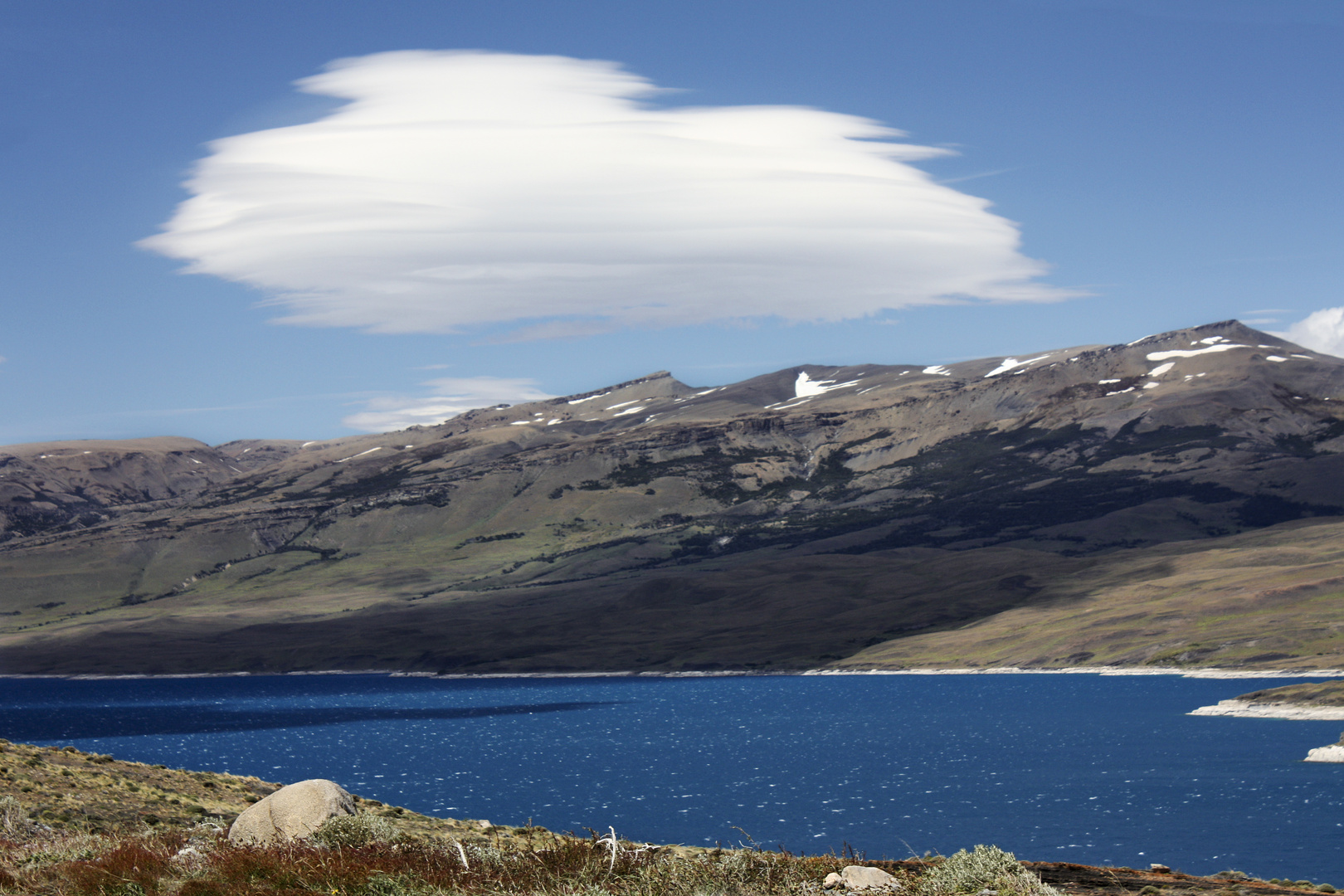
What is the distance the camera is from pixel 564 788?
318ft

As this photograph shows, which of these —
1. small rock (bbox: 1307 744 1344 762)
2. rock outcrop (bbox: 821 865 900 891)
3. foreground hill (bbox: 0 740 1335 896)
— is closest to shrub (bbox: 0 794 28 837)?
foreground hill (bbox: 0 740 1335 896)

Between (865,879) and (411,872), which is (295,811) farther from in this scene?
(865,879)

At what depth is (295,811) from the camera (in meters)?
23.0

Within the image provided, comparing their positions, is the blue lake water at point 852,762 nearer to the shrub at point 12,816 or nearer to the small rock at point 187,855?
the small rock at point 187,855

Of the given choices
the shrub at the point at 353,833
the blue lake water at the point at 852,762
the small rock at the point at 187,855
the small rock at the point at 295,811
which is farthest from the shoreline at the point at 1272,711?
the small rock at the point at 187,855

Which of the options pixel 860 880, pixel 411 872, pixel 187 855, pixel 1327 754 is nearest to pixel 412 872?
pixel 411 872

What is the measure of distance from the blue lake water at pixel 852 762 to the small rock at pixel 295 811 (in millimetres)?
18301

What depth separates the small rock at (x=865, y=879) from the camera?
56.5 ft

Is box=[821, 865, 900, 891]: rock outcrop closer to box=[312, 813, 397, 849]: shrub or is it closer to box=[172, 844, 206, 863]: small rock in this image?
box=[312, 813, 397, 849]: shrub

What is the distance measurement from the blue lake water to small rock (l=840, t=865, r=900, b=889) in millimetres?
19271

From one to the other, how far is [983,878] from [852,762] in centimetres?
9580

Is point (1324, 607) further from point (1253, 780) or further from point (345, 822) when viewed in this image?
point (345, 822)

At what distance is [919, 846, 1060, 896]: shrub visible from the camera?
643 inches

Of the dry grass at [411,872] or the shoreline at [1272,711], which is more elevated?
the dry grass at [411,872]
